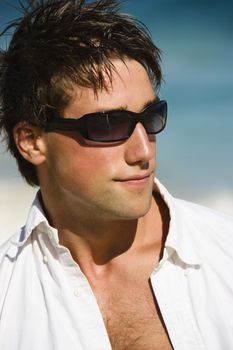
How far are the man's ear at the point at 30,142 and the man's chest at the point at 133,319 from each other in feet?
3.39

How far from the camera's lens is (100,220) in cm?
353

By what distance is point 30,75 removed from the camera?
375 cm

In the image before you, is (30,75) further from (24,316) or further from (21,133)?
(24,316)

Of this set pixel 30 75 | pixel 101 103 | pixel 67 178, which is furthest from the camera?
pixel 30 75

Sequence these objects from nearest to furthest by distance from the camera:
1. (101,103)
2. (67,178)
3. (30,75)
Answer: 1. (101,103)
2. (67,178)
3. (30,75)

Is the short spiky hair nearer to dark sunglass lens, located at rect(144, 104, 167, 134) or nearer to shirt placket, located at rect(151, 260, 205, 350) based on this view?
dark sunglass lens, located at rect(144, 104, 167, 134)

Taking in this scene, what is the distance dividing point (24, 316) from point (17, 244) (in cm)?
50

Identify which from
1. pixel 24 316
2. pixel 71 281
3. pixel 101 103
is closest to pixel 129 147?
pixel 101 103

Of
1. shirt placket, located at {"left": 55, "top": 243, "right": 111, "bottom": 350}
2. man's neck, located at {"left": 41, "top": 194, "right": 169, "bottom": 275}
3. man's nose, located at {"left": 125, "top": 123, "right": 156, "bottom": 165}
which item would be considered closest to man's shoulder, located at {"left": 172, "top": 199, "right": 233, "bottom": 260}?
man's neck, located at {"left": 41, "top": 194, "right": 169, "bottom": 275}

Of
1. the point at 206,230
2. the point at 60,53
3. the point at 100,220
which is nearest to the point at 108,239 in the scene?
the point at 100,220

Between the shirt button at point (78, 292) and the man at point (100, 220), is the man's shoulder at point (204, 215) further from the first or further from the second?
the shirt button at point (78, 292)

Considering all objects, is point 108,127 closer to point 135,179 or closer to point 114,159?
point 114,159

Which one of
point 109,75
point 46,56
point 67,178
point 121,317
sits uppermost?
point 46,56

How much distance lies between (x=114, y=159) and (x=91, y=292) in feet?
2.74
